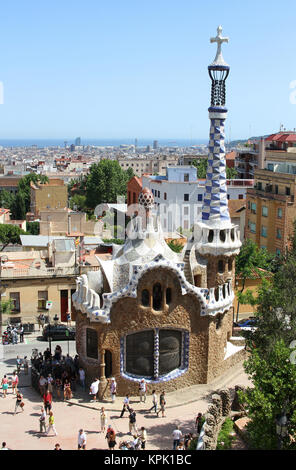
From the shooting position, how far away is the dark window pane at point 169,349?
27672 millimetres

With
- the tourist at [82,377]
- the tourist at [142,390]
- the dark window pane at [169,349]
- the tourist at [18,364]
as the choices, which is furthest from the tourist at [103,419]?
the tourist at [18,364]

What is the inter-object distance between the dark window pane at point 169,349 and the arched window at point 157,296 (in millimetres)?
1361

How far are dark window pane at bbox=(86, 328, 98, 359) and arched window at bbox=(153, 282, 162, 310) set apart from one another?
335cm

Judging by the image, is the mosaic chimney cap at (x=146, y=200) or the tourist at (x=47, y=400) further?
the mosaic chimney cap at (x=146, y=200)

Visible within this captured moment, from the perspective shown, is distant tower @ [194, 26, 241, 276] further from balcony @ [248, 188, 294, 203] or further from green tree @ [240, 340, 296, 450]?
balcony @ [248, 188, 294, 203]

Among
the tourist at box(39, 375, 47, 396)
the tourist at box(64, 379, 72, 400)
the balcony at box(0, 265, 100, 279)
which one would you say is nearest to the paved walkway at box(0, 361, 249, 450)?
the tourist at box(64, 379, 72, 400)

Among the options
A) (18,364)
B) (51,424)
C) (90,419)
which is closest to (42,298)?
(18,364)

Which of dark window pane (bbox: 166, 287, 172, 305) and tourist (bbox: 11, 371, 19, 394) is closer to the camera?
dark window pane (bbox: 166, 287, 172, 305)

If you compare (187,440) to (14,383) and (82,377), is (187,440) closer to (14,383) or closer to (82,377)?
(82,377)

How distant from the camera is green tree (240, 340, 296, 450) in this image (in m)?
20.4

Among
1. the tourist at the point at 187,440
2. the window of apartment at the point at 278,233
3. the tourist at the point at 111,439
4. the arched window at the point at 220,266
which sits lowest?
the tourist at the point at 187,440

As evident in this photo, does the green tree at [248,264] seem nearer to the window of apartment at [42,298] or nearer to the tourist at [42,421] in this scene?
the window of apartment at [42,298]

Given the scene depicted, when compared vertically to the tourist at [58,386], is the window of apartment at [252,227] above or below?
above
